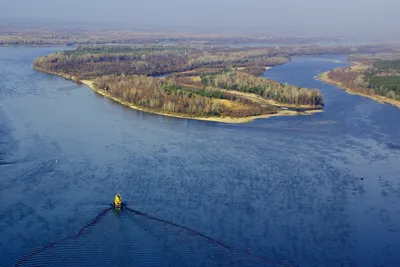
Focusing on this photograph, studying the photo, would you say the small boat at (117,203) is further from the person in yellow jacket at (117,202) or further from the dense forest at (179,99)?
the dense forest at (179,99)

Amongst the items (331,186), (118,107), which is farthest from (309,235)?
(118,107)

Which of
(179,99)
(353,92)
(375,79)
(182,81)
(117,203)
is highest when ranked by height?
(375,79)

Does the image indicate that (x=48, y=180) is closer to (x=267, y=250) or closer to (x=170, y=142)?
(x=170, y=142)

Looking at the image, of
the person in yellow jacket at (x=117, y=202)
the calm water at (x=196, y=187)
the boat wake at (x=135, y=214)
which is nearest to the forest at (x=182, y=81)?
the calm water at (x=196, y=187)

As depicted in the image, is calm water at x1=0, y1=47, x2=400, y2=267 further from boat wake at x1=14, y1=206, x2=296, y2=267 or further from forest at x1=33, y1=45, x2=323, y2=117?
forest at x1=33, y1=45, x2=323, y2=117

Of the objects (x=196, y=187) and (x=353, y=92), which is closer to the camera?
(x=196, y=187)

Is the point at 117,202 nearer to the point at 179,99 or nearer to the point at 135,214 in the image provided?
the point at 135,214

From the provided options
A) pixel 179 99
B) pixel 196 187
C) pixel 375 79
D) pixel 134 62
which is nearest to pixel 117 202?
pixel 196 187
